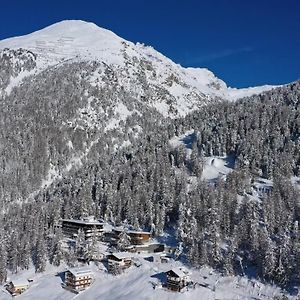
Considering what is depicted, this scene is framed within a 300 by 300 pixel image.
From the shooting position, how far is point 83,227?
133625mm

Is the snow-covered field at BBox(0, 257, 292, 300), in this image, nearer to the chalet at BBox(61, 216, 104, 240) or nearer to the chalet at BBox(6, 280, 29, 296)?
the chalet at BBox(6, 280, 29, 296)

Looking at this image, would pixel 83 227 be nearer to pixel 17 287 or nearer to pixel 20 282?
pixel 20 282

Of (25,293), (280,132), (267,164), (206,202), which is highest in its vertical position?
(280,132)

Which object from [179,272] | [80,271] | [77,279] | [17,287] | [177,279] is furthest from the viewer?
[17,287]

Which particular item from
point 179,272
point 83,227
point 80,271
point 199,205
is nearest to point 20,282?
point 80,271

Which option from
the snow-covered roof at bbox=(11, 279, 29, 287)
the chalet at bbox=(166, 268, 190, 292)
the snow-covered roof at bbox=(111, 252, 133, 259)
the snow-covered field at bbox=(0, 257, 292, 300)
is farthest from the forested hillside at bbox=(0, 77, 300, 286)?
the snow-covered roof at bbox=(111, 252, 133, 259)

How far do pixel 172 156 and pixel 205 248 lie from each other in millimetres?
72702

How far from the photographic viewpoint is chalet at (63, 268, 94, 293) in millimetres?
106312

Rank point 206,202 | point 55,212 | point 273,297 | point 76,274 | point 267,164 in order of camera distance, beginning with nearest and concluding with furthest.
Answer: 1. point 273,297
2. point 76,274
3. point 206,202
4. point 55,212
5. point 267,164

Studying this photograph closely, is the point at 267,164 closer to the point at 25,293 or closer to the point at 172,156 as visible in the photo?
the point at 172,156

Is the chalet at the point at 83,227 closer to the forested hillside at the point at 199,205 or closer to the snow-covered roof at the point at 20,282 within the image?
the forested hillside at the point at 199,205

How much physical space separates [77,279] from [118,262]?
10.2 meters

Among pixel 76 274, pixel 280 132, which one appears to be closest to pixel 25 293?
pixel 76 274

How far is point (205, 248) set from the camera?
110875 millimetres
